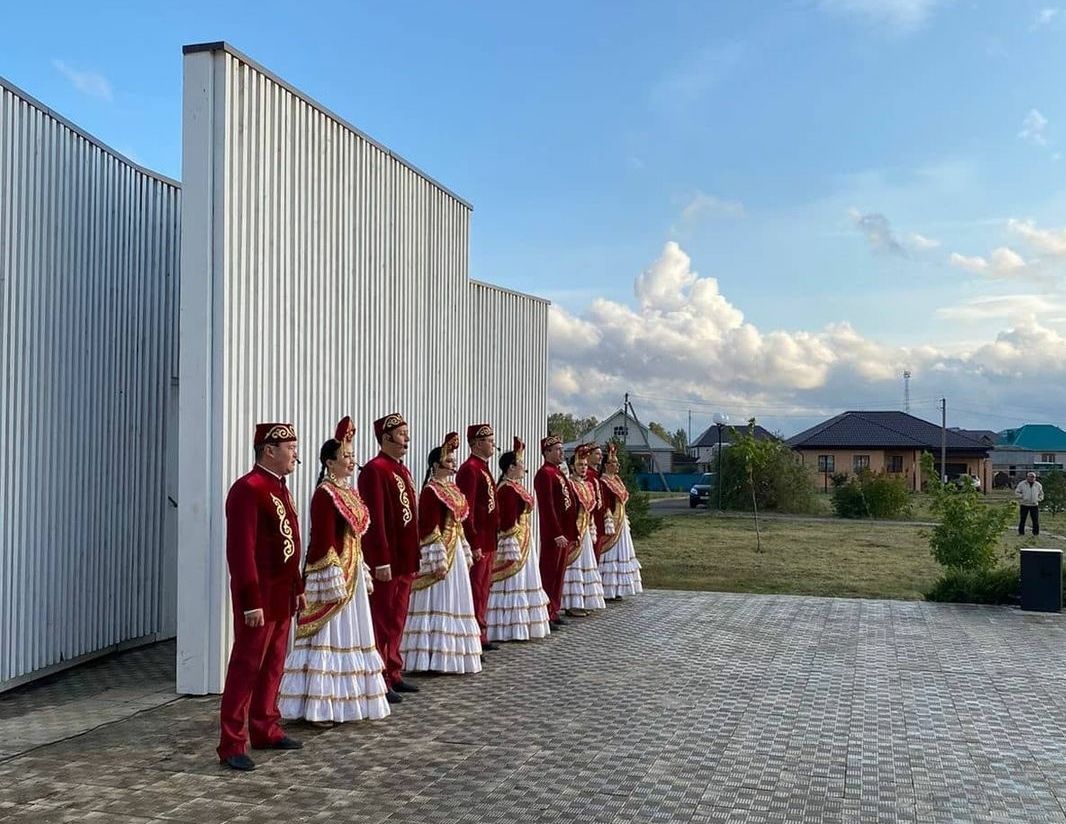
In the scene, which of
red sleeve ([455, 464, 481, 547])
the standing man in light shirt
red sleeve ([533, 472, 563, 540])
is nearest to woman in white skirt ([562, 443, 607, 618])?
red sleeve ([533, 472, 563, 540])

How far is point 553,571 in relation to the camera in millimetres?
10500

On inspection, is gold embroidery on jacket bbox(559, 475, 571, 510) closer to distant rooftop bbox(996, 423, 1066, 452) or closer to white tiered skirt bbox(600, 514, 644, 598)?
white tiered skirt bbox(600, 514, 644, 598)

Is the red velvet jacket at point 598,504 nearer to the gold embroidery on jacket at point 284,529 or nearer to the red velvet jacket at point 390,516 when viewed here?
the red velvet jacket at point 390,516

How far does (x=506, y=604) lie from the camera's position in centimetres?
932

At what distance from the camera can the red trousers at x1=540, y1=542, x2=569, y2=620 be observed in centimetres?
1042

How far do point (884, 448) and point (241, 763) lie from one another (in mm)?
49883

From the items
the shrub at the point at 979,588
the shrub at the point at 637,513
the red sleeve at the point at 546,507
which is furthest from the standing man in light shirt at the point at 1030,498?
the red sleeve at the point at 546,507

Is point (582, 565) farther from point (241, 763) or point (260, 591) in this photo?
point (241, 763)

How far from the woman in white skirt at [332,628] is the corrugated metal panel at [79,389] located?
93.1 inches

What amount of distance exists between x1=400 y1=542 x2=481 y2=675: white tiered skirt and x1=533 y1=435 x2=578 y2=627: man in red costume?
2.15 m

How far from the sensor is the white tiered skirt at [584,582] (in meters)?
10.8

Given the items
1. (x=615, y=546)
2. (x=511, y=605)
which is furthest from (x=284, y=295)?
(x=615, y=546)

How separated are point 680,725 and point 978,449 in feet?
166

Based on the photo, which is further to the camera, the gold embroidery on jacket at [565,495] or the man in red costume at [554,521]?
the gold embroidery on jacket at [565,495]
